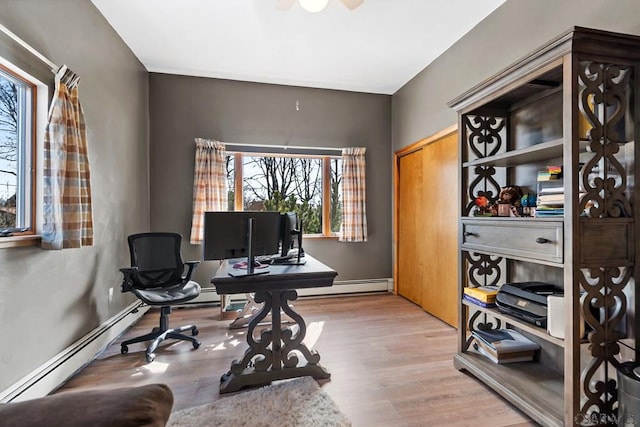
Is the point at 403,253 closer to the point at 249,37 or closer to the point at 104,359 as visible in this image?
the point at 249,37

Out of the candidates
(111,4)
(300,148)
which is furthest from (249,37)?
(300,148)

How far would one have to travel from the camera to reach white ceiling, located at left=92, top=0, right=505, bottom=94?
103 inches

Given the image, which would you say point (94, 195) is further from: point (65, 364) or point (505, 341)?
point (505, 341)

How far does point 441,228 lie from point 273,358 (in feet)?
7.06

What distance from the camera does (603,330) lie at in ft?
5.12

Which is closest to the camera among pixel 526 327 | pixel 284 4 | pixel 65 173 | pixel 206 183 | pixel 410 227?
pixel 526 327

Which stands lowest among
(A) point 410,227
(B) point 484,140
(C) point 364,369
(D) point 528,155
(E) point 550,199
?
(C) point 364,369

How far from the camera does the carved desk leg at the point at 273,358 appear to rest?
210 cm

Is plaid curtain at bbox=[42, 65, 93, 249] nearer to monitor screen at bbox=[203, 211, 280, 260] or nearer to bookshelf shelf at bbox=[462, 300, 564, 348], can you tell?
monitor screen at bbox=[203, 211, 280, 260]

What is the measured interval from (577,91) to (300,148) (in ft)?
10.1

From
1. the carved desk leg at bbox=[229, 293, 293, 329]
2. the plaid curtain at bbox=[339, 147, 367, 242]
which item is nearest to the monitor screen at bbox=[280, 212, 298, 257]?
the carved desk leg at bbox=[229, 293, 293, 329]

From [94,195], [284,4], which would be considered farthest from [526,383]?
[94,195]

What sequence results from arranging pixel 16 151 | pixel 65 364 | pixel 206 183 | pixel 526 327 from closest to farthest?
pixel 526 327
pixel 16 151
pixel 65 364
pixel 206 183

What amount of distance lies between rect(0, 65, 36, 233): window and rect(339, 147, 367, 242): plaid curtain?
310cm
